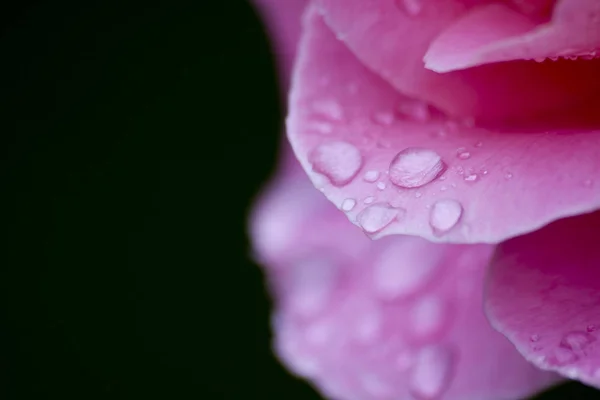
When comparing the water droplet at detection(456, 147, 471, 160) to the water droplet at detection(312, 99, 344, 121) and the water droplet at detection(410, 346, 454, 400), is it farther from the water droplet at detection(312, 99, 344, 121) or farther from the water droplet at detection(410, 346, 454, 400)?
the water droplet at detection(410, 346, 454, 400)

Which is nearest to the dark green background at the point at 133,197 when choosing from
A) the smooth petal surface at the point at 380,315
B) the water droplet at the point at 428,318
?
the smooth petal surface at the point at 380,315

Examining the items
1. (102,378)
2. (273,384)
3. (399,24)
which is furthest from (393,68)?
(102,378)

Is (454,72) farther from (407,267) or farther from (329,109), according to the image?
(407,267)

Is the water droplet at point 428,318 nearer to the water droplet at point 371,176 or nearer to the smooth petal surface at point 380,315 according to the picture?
the smooth petal surface at point 380,315

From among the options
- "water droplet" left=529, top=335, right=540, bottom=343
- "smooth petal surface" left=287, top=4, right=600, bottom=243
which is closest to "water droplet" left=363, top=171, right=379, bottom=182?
"smooth petal surface" left=287, top=4, right=600, bottom=243

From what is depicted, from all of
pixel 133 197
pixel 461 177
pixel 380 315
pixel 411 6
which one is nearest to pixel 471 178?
pixel 461 177

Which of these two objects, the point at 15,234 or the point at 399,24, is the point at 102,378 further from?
the point at 399,24
